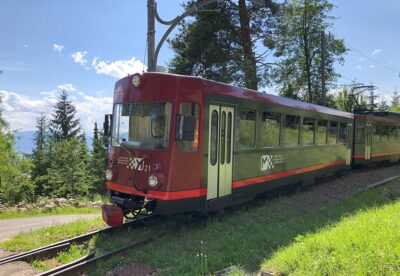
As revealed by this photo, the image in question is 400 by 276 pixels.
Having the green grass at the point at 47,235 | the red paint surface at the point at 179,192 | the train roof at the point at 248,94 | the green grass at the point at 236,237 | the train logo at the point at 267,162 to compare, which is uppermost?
the train roof at the point at 248,94

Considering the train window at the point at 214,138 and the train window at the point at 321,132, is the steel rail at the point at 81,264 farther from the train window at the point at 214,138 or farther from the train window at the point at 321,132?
the train window at the point at 321,132

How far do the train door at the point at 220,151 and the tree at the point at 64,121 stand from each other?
58.6 m

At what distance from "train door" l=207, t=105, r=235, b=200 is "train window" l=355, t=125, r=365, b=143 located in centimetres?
1230

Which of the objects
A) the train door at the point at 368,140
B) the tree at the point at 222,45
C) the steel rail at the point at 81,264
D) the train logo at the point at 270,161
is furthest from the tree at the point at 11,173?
the steel rail at the point at 81,264

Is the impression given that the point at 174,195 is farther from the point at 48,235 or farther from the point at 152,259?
the point at 48,235

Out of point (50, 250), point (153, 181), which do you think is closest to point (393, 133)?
point (153, 181)

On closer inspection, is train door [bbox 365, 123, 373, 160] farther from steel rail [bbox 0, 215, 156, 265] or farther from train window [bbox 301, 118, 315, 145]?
steel rail [bbox 0, 215, 156, 265]

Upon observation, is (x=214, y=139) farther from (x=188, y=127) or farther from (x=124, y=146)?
(x=124, y=146)

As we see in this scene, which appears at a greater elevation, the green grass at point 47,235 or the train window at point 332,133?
the train window at point 332,133

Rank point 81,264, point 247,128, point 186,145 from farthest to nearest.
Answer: point 247,128
point 186,145
point 81,264

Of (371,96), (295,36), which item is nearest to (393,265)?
(295,36)

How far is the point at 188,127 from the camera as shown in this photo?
739 centimetres

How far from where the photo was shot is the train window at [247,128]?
9.18 m

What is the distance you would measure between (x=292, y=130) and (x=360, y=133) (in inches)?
367
